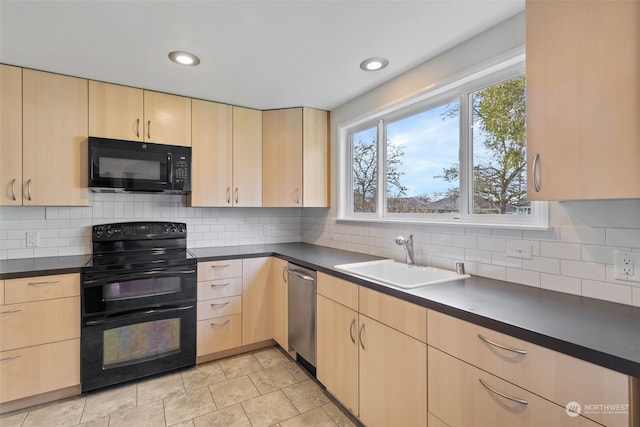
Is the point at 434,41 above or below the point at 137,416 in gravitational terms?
above

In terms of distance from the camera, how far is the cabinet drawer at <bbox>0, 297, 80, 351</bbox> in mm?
1869

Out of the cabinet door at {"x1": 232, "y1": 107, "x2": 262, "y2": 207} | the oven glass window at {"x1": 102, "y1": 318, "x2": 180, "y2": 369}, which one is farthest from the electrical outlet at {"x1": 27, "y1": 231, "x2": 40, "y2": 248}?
the cabinet door at {"x1": 232, "y1": 107, "x2": 262, "y2": 207}

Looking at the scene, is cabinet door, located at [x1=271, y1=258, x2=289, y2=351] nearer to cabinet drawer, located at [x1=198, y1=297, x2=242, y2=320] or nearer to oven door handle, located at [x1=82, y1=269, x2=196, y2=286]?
cabinet drawer, located at [x1=198, y1=297, x2=242, y2=320]

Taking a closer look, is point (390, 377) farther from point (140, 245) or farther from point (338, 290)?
point (140, 245)

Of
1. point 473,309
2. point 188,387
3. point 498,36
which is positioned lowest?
point 188,387

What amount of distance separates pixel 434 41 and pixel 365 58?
42cm

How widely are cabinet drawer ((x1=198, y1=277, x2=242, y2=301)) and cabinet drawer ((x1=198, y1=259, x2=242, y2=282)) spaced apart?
0.11 feet

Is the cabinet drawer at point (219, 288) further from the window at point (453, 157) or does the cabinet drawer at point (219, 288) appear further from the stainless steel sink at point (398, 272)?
the window at point (453, 157)

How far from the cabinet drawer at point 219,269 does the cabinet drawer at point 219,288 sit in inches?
1.4

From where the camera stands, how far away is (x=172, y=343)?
2348 millimetres

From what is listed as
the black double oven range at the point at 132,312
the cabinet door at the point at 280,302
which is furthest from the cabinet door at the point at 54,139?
the cabinet door at the point at 280,302

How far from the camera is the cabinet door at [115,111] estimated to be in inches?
91.7

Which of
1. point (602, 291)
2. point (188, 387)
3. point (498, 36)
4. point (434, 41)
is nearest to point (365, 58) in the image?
point (434, 41)

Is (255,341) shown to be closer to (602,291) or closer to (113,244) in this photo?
(113,244)
